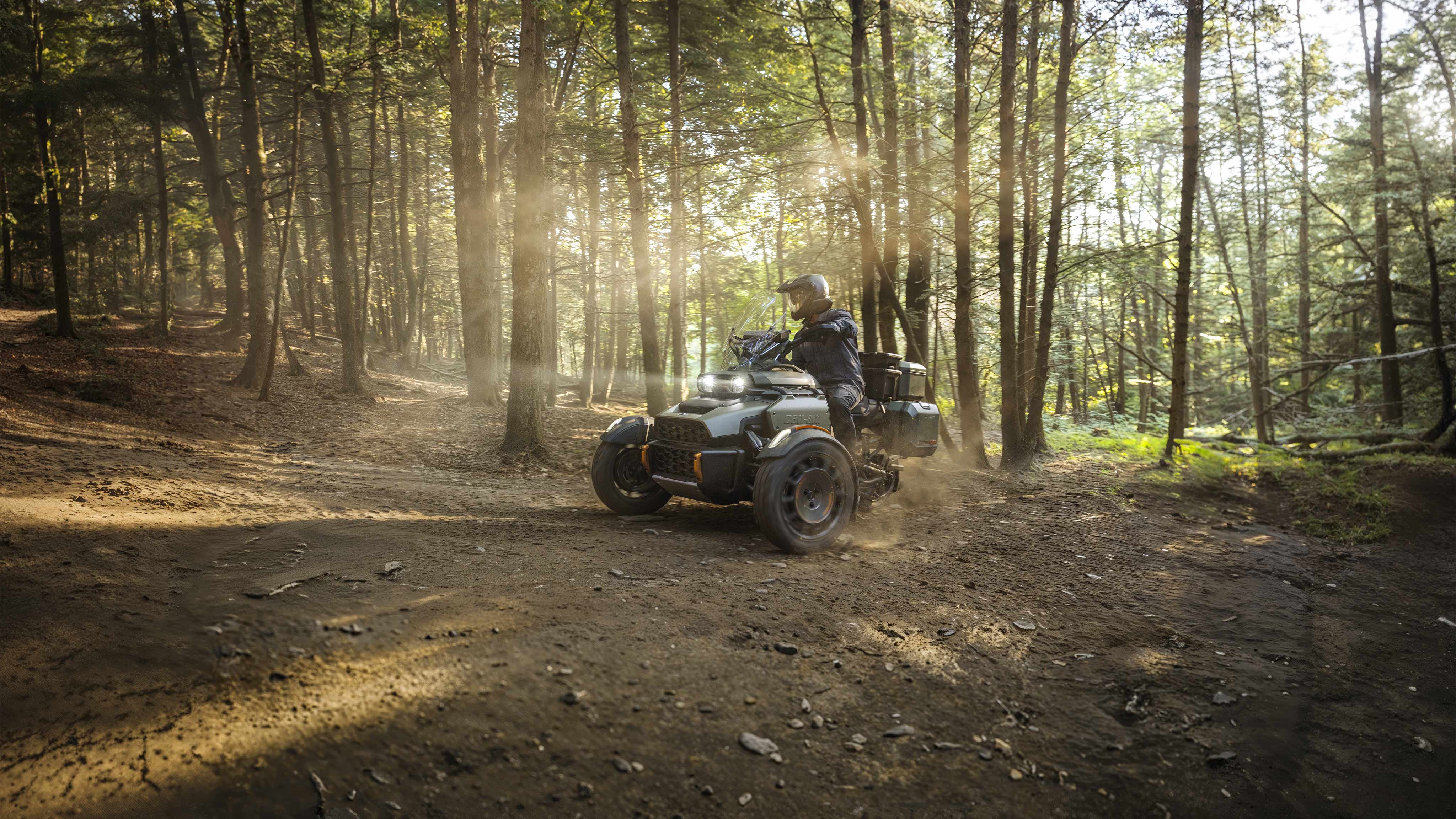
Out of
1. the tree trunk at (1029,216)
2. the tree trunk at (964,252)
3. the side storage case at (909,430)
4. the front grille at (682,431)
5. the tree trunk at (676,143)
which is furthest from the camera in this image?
the tree trunk at (676,143)

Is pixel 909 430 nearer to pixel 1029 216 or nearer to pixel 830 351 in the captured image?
pixel 830 351

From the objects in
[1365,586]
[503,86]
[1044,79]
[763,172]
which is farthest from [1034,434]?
[503,86]

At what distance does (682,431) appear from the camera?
598cm

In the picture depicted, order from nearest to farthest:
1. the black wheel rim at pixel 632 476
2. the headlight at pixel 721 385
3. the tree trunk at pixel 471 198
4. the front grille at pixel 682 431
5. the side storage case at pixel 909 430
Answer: the front grille at pixel 682 431, the headlight at pixel 721 385, the black wheel rim at pixel 632 476, the side storage case at pixel 909 430, the tree trunk at pixel 471 198

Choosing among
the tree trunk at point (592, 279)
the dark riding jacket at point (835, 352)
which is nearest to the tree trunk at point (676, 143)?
the tree trunk at point (592, 279)

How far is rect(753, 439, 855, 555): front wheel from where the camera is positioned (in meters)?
5.34

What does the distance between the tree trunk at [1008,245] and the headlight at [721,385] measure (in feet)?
19.3

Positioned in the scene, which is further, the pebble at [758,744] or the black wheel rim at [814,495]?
the black wheel rim at [814,495]

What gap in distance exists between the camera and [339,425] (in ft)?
39.0

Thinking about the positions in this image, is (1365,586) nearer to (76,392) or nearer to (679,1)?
(679,1)

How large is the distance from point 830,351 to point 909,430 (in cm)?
141

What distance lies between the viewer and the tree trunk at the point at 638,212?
11.3 meters

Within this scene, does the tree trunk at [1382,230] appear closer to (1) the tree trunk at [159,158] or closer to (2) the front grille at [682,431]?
(2) the front grille at [682,431]

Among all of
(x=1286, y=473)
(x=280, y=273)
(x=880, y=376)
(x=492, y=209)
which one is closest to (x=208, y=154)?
(x=280, y=273)
